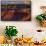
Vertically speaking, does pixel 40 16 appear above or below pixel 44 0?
below

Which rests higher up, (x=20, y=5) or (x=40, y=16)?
(x=20, y=5)

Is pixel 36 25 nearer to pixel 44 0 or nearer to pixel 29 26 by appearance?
pixel 29 26

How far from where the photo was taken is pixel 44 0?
2674 mm

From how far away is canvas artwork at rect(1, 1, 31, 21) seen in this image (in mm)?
2662

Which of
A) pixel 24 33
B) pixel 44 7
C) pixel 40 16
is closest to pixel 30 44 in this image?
pixel 24 33

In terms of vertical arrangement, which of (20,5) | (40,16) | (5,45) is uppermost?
(20,5)

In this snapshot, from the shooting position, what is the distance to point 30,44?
2439 mm

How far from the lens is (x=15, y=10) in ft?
8.77

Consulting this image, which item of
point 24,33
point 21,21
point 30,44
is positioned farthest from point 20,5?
point 30,44

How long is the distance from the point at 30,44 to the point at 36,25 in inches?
15.1

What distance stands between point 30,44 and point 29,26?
14.1 inches

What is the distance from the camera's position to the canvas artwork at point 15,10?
8.73 ft

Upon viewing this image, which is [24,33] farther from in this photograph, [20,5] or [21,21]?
[20,5]

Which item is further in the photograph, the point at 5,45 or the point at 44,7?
the point at 44,7
